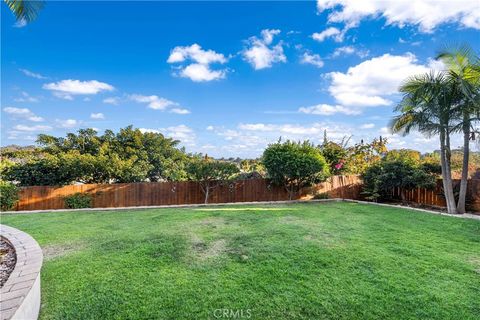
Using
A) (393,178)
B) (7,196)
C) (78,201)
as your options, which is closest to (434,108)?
(393,178)

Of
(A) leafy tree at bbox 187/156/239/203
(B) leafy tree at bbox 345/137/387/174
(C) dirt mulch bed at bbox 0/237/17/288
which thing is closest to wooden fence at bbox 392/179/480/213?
(B) leafy tree at bbox 345/137/387/174

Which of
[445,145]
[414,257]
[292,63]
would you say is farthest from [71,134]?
[445,145]

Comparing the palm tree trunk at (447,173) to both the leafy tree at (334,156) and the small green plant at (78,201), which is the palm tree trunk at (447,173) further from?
the small green plant at (78,201)

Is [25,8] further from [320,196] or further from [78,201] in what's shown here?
[320,196]

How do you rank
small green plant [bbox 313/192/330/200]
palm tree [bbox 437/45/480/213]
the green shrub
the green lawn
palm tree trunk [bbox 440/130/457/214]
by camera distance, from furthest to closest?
small green plant [bbox 313/192/330/200] < the green shrub < palm tree trunk [bbox 440/130/457/214] < palm tree [bbox 437/45/480/213] < the green lawn

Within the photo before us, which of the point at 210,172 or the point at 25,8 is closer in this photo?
the point at 25,8

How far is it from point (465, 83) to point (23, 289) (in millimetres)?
11194

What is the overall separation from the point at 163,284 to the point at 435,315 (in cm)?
292

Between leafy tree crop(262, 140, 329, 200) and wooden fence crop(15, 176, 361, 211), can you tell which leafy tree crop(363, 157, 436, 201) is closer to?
wooden fence crop(15, 176, 361, 211)

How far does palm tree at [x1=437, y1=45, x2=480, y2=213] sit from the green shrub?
53.0 feet

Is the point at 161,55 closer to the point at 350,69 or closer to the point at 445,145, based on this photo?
the point at 350,69

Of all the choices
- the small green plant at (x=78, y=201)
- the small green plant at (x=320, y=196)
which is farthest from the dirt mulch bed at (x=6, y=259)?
the small green plant at (x=320, y=196)

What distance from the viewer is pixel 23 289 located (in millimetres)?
2525

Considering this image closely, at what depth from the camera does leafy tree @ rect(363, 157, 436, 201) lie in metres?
10.4
